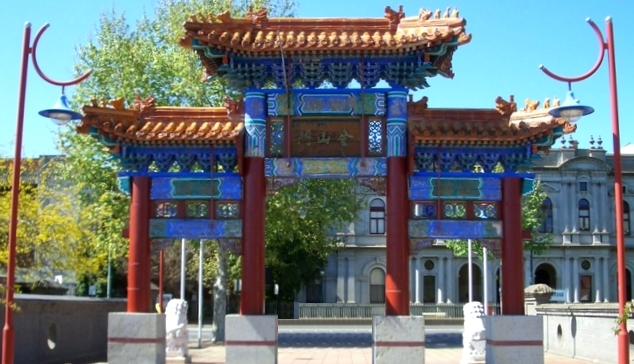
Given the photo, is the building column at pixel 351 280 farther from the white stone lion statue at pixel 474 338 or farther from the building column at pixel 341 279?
the white stone lion statue at pixel 474 338

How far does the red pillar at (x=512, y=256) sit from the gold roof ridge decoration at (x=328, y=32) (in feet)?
11.2

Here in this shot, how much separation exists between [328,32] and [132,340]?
740 centimetres

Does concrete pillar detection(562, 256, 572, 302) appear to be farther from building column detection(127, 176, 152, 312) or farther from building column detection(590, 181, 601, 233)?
building column detection(127, 176, 152, 312)

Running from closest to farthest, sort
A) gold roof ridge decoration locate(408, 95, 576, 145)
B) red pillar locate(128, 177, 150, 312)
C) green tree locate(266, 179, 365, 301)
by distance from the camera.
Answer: gold roof ridge decoration locate(408, 95, 576, 145) → red pillar locate(128, 177, 150, 312) → green tree locate(266, 179, 365, 301)

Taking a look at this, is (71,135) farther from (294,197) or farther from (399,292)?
(399,292)

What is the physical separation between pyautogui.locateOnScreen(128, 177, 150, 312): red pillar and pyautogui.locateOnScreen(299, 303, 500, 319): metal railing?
38.1 m

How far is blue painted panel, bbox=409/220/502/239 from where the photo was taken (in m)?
16.7

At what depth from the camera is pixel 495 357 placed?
16234mm

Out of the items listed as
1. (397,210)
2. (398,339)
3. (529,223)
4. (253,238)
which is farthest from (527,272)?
(253,238)

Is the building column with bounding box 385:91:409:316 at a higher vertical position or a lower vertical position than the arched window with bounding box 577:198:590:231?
lower

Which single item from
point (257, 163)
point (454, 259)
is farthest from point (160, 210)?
point (454, 259)

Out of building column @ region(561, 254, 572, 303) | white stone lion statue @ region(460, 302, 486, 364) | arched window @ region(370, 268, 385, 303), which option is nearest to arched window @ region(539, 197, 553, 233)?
building column @ region(561, 254, 572, 303)

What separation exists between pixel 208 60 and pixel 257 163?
2367 mm

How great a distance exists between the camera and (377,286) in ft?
194
